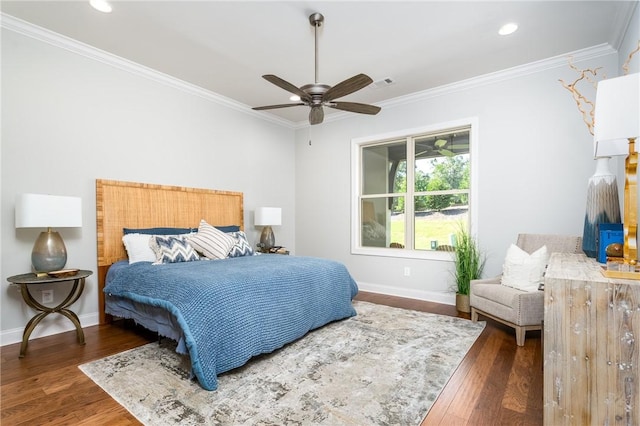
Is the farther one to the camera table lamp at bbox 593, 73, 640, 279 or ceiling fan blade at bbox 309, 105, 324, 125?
ceiling fan blade at bbox 309, 105, 324, 125

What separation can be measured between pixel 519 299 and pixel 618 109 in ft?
5.69

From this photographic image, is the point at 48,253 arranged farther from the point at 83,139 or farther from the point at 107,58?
the point at 107,58

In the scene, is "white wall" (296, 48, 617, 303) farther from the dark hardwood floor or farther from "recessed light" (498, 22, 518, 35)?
the dark hardwood floor

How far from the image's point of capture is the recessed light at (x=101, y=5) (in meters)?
2.42

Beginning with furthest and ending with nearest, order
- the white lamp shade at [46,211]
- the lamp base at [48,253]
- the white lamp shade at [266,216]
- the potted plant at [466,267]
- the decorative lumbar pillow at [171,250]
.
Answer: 1. the white lamp shade at [266,216]
2. the potted plant at [466,267]
3. the decorative lumbar pillow at [171,250]
4. the lamp base at [48,253]
5. the white lamp shade at [46,211]

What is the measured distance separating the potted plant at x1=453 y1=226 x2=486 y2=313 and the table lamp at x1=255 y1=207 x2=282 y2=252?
2.49 m

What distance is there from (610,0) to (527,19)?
529 millimetres

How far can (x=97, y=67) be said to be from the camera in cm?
319

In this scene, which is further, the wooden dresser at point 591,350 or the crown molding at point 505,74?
the crown molding at point 505,74

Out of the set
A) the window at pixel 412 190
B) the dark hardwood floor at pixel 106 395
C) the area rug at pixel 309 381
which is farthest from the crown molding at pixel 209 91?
the area rug at pixel 309 381

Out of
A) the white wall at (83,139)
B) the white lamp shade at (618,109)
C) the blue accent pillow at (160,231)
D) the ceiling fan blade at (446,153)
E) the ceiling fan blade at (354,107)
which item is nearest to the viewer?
the white lamp shade at (618,109)

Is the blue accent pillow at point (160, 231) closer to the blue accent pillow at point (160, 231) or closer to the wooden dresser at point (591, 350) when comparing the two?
the blue accent pillow at point (160, 231)

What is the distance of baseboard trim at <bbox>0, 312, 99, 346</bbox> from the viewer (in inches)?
104

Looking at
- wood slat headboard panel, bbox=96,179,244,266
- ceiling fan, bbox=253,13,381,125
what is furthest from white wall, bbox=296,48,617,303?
wood slat headboard panel, bbox=96,179,244,266
